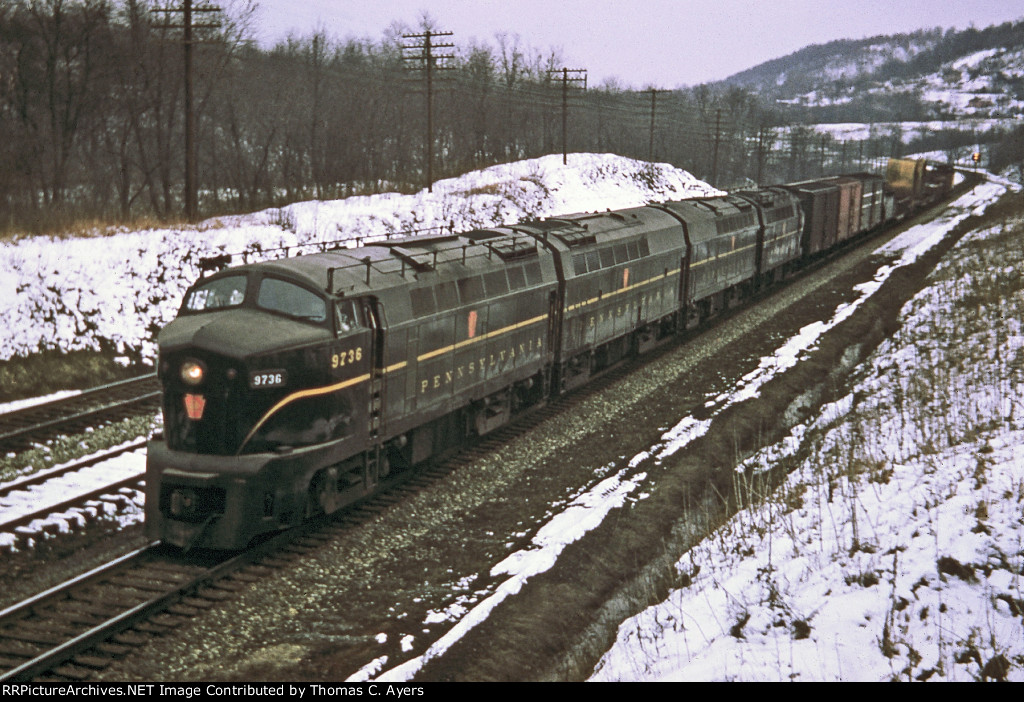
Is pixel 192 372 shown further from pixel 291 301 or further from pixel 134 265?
pixel 134 265

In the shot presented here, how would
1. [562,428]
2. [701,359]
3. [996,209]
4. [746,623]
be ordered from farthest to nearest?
[996,209], [701,359], [562,428], [746,623]

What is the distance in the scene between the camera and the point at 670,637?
31.0ft

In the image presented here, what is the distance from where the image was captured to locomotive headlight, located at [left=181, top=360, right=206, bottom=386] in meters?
11.7

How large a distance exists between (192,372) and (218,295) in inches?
66.7

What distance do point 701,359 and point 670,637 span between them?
15.7 meters

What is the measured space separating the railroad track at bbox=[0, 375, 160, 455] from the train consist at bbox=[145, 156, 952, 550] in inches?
249

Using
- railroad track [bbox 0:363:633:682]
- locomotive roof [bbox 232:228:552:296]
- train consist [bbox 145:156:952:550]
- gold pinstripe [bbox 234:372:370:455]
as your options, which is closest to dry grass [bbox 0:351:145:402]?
train consist [bbox 145:156:952:550]

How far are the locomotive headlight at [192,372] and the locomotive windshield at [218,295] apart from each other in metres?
1.37

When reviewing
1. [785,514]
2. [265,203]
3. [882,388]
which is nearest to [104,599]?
[785,514]

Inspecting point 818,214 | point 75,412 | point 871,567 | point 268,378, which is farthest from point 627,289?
point 818,214

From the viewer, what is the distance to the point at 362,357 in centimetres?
1316

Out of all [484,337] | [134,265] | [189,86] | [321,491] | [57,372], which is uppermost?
[189,86]

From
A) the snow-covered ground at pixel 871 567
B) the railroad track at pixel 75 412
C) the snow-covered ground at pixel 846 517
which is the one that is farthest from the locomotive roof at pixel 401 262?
the railroad track at pixel 75 412
